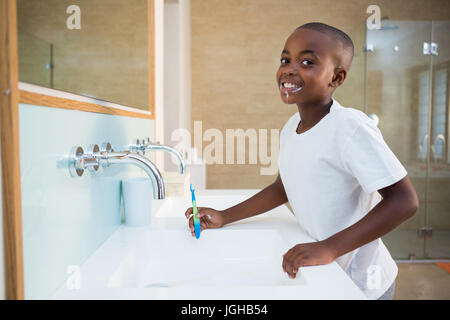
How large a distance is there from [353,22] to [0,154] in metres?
3.11

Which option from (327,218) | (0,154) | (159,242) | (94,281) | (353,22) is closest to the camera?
(0,154)

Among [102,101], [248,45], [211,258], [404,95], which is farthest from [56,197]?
[248,45]

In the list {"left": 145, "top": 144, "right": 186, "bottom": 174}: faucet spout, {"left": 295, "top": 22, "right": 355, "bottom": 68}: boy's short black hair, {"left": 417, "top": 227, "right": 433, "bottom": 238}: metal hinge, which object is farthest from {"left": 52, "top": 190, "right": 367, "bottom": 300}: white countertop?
{"left": 417, "top": 227, "right": 433, "bottom": 238}: metal hinge

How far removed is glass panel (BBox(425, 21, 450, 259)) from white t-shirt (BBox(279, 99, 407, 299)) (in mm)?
2089

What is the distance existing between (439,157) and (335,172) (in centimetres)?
228

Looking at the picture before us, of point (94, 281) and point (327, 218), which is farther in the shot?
point (327, 218)

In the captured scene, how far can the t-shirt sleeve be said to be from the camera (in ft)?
1.97

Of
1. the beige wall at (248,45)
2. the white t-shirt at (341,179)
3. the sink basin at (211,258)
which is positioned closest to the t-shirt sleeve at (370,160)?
the white t-shirt at (341,179)

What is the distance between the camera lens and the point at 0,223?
1.29 feet

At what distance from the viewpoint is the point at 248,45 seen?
9.98 feet

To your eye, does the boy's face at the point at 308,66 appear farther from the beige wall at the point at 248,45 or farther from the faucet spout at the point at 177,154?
the beige wall at the point at 248,45

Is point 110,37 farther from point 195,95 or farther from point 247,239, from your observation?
point 195,95

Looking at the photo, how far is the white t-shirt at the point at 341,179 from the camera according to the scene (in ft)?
2.06
